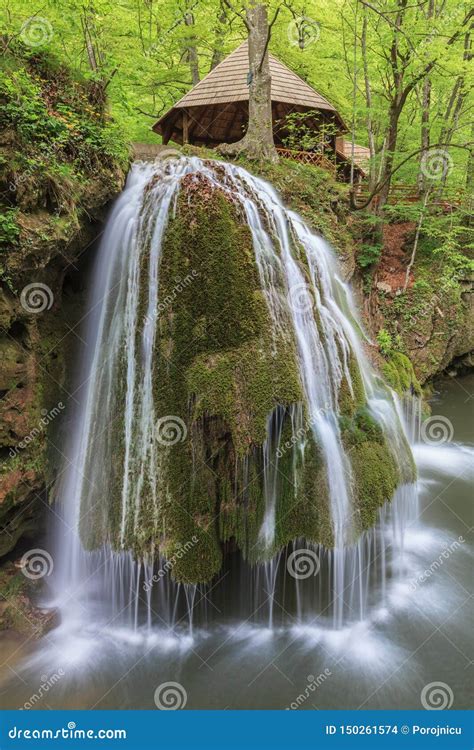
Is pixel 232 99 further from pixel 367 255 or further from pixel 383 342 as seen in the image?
pixel 383 342

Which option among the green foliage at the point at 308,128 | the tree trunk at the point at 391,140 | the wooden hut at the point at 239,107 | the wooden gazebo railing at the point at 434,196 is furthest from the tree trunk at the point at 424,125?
the green foliage at the point at 308,128

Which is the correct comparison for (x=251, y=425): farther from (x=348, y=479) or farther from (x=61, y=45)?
(x=61, y=45)

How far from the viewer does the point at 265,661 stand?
4137 millimetres

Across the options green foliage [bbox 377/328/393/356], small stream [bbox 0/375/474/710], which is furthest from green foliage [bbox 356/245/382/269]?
small stream [bbox 0/375/474/710]

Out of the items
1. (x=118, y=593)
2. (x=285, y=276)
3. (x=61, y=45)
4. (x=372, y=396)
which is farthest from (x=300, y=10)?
(x=118, y=593)

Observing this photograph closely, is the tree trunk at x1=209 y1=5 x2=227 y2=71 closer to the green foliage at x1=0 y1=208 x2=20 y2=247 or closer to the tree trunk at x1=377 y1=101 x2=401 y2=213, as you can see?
the tree trunk at x1=377 y1=101 x2=401 y2=213

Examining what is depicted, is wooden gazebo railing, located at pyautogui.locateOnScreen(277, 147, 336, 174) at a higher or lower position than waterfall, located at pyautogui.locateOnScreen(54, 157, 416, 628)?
higher

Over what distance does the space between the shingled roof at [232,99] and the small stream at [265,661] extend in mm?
11916

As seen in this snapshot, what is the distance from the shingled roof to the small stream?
469 inches

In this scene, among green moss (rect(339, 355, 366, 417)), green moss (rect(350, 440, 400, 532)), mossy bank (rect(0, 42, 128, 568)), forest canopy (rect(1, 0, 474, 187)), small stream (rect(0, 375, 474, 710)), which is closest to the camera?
small stream (rect(0, 375, 474, 710))

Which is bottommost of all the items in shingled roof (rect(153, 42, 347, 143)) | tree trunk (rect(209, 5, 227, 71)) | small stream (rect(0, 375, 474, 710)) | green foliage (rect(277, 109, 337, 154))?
small stream (rect(0, 375, 474, 710))

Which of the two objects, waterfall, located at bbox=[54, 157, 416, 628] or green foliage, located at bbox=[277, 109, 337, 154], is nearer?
waterfall, located at bbox=[54, 157, 416, 628]

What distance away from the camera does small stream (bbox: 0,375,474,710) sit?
12.6 feet

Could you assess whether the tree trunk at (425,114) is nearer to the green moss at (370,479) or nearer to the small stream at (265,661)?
the green moss at (370,479)
